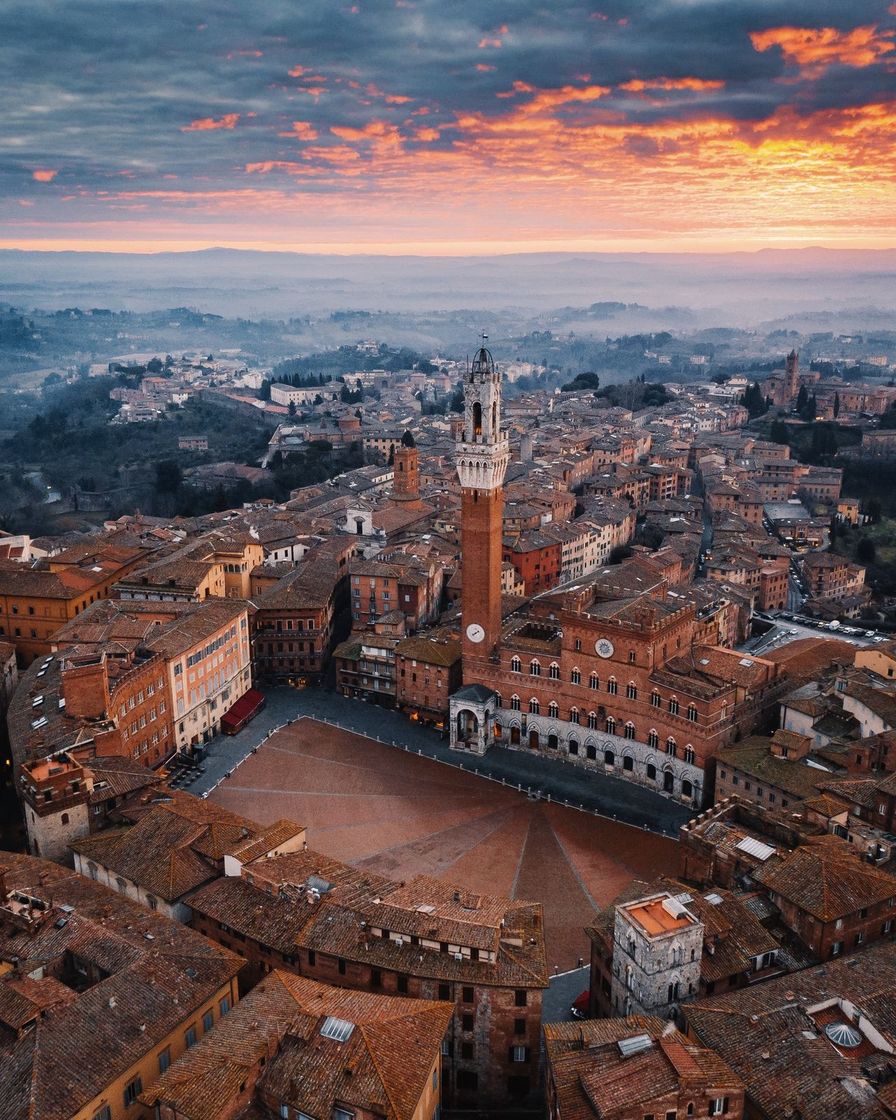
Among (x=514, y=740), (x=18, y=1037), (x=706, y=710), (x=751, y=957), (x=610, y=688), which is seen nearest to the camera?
(x=18, y=1037)

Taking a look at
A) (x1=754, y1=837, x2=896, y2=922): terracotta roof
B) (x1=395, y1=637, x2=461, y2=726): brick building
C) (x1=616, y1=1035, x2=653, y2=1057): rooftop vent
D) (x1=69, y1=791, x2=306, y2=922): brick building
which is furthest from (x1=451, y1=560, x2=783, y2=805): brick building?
(x1=616, y1=1035, x2=653, y2=1057): rooftop vent

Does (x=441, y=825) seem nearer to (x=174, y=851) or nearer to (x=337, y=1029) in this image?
(x=174, y=851)

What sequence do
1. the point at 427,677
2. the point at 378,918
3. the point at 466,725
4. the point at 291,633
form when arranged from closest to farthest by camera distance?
1. the point at 378,918
2. the point at 466,725
3. the point at 427,677
4. the point at 291,633

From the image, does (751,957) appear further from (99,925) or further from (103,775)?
(103,775)

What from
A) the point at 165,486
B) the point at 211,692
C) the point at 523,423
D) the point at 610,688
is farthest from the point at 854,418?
the point at 211,692

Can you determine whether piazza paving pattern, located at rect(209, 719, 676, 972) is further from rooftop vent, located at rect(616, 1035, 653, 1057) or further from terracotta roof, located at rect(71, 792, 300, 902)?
rooftop vent, located at rect(616, 1035, 653, 1057)

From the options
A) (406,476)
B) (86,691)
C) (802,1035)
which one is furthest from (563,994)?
(406,476)
